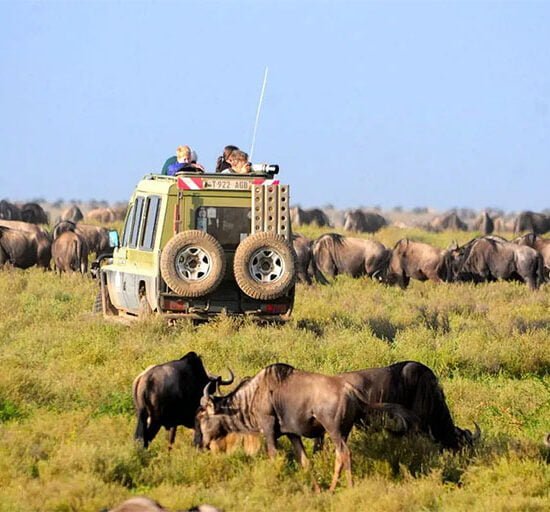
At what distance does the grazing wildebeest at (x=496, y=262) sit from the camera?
3272 cm

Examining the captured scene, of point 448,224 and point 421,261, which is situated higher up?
point 421,261

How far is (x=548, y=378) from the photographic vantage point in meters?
16.2

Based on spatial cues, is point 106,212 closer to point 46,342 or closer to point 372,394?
point 46,342

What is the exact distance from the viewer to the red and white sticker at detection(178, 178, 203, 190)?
1678 cm

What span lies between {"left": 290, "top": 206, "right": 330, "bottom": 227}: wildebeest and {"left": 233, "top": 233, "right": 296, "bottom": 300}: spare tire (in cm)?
4202

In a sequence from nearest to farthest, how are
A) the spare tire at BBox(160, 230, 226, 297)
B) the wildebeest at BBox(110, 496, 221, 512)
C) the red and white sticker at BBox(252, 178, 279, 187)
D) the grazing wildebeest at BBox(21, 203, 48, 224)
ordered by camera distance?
1. the wildebeest at BBox(110, 496, 221, 512)
2. the spare tire at BBox(160, 230, 226, 297)
3. the red and white sticker at BBox(252, 178, 279, 187)
4. the grazing wildebeest at BBox(21, 203, 48, 224)

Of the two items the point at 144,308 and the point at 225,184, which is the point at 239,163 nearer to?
the point at 225,184

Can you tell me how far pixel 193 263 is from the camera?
1669 cm

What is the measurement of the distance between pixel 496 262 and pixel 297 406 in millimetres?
22951

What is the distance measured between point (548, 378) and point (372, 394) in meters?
5.29

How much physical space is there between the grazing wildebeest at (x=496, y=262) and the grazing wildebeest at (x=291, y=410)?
21.9 metres

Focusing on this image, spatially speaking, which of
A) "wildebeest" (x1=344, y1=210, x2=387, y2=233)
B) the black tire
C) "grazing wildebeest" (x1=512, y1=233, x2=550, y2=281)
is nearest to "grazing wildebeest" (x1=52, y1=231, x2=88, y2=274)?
"grazing wildebeest" (x1=512, y1=233, x2=550, y2=281)

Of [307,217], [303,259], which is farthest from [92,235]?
[307,217]

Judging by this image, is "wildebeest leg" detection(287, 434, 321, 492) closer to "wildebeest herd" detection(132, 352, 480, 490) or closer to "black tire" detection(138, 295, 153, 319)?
"wildebeest herd" detection(132, 352, 480, 490)
